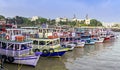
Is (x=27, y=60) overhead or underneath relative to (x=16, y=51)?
underneath

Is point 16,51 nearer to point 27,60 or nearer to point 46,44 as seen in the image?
point 27,60

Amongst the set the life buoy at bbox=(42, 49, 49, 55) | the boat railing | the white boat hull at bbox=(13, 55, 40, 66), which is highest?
the boat railing

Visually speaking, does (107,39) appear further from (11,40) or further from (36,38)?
(11,40)

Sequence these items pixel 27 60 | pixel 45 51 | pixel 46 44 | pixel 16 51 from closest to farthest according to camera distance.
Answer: pixel 27 60 → pixel 16 51 → pixel 45 51 → pixel 46 44

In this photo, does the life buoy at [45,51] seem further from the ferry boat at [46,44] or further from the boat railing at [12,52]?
the boat railing at [12,52]

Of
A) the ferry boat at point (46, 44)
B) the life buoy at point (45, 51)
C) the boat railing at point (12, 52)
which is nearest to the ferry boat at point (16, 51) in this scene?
the boat railing at point (12, 52)

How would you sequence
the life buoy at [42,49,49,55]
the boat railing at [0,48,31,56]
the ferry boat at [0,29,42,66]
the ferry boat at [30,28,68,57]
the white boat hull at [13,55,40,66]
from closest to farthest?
the white boat hull at [13,55,40,66], the ferry boat at [0,29,42,66], the boat railing at [0,48,31,56], the life buoy at [42,49,49,55], the ferry boat at [30,28,68,57]

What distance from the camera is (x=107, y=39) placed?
7906 cm

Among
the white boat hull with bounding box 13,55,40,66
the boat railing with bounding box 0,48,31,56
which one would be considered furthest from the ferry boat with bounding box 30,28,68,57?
the white boat hull with bounding box 13,55,40,66

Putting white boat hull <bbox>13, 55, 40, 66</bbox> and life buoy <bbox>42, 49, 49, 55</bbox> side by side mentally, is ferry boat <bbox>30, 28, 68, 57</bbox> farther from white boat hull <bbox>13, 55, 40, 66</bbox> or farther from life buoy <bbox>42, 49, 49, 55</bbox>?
white boat hull <bbox>13, 55, 40, 66</bbox>

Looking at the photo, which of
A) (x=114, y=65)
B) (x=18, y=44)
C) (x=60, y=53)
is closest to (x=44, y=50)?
(x=60, y=53)

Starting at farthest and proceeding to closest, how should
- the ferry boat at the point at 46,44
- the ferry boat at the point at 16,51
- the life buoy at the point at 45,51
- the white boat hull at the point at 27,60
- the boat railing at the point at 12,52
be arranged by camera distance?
the ferry boat at the point at 46,44, the life buoy at the point at 45,51, the boat railing at the point at 12,52, the ferry boat at the point at 16,51, the white boat hull at the point at 27,60

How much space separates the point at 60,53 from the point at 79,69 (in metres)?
7.29

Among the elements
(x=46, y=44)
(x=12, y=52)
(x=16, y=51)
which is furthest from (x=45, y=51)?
(x=12, y=52)
